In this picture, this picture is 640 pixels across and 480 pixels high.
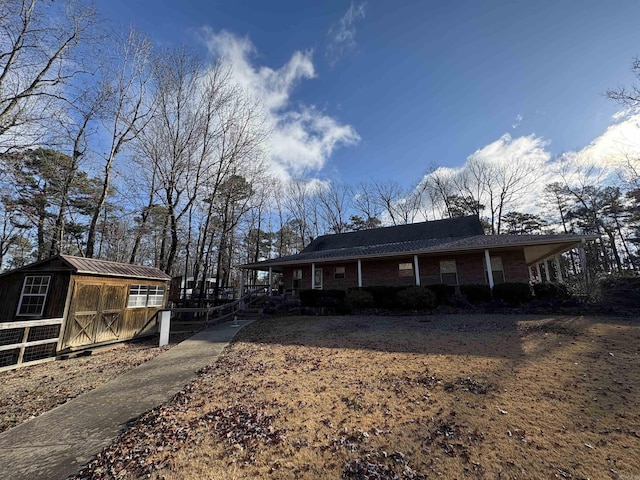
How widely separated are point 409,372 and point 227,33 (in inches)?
666

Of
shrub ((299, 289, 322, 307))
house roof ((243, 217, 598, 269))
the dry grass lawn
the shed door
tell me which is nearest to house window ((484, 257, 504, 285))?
house roof ((243, 217, 598, 269))

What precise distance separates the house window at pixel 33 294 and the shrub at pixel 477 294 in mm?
16710

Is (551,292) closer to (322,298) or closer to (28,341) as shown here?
(322,298)

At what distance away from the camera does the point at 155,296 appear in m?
13.3

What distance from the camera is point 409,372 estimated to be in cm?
575

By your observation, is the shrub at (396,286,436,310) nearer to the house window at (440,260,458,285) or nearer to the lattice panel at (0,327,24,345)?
the house window at (440,260,458,285)

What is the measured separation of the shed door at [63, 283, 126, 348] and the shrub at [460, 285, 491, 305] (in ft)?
49.9

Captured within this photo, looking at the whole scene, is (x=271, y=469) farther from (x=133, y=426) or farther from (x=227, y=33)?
(x=227, y=33)

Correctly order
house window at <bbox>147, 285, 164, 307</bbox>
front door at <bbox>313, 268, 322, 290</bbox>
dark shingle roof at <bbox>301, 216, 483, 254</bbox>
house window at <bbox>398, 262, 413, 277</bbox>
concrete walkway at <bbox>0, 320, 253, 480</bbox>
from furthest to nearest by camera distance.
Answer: front door at <bbox>313, 268, 322, 290</bbox> < dark shingle roof at <bbox>301, 216, 483, 254</bbox> < house window at <bbox>398, 262, 413, 277</bbox> < house window at <bbox>147, 285, 164, 307</bbox> < concrete walkway at <bbox>0, 320, 253, 480</bbox>

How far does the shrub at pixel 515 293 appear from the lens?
12.0 meters

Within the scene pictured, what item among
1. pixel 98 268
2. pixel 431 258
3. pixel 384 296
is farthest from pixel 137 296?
pixel 431 258

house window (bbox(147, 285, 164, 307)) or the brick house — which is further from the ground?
the brick house

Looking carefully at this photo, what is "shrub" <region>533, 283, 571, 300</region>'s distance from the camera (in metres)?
11.9

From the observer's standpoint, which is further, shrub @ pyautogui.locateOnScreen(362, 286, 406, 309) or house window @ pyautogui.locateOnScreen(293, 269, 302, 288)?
house window @ pyautogui.locateOnScreen(293, 269, 302, 288)
